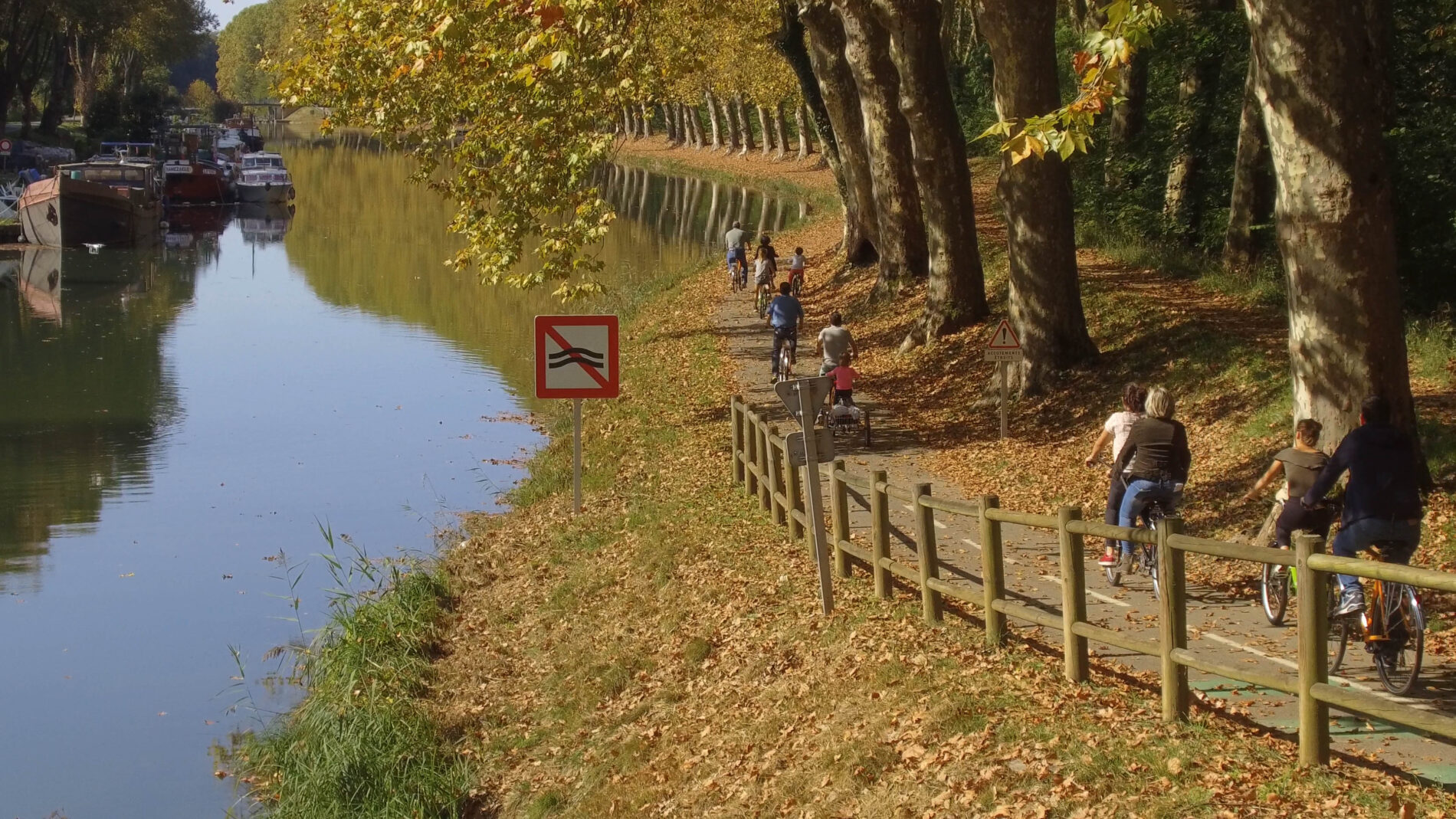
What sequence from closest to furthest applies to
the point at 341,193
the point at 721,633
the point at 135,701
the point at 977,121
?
the point at 721,633
the point at 135,701
the point at 977,121
the point at 341,193

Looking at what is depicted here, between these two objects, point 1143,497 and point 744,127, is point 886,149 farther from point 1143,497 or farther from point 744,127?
point 744,127

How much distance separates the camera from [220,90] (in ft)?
613

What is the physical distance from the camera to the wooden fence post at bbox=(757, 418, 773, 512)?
14.3 meters

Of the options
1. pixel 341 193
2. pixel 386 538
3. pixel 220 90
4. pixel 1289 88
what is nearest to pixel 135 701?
pixel 386 538

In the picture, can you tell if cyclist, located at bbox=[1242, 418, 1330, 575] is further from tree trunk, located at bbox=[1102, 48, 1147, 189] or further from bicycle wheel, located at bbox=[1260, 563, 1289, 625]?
tree trunk, located at bbox=[1102, 48, 1147, 189]

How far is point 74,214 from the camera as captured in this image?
5559cm

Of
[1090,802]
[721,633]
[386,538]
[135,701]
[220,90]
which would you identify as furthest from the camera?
[220,90]

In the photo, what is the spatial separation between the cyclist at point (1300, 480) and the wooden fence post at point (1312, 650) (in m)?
3.11

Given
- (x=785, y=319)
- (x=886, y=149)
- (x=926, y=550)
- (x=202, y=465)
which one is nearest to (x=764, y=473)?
(x=926, y=550)

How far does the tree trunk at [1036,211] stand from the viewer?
17.5m

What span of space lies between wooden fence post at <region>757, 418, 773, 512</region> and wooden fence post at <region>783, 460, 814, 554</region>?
2.39 feet

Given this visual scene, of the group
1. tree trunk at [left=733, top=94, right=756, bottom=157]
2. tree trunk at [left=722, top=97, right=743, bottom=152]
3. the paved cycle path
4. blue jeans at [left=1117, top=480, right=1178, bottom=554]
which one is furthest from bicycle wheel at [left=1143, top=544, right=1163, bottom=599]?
Result: tree trunk at [left=722, top=97, right=743, bottom=152]

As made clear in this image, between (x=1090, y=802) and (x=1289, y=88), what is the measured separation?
235 inches

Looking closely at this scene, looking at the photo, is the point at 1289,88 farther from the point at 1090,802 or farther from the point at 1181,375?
the point at 1181,375
